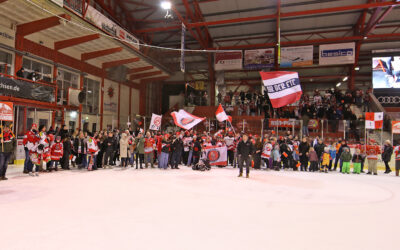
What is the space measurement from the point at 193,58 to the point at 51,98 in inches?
708

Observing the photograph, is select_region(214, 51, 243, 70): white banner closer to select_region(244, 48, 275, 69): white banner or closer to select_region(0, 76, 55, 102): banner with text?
select_region(244, 48, 275, 69): white banner

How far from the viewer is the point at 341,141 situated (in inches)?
534

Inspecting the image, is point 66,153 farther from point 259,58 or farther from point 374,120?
point 259,58

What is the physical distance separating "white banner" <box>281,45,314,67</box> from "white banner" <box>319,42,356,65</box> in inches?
41.5

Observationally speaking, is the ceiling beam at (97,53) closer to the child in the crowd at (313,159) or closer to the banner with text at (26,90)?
the banner with text at (26,90)

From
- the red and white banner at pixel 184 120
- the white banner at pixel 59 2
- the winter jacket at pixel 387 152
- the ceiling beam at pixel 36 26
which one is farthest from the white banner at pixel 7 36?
the winter jacket at pixel 387 152

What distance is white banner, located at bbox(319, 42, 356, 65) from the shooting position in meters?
21.4

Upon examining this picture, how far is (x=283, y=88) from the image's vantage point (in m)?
10.2

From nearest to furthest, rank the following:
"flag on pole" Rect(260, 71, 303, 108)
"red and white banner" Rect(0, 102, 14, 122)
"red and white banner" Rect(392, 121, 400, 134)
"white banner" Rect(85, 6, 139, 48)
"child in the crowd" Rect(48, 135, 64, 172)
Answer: "red and white banner" Rect(0, 102, 14, 122), "flag on pole" Rect(260, 71, 303, 108), "child in the crowd" Rect(48, 135, 64, 172), "red and white banner" Rect(392, 121, 400, 134), "white banner" Rect(85, 6, 139, 48)

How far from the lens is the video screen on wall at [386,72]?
2353cm

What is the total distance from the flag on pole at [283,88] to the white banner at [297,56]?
44.3 ft

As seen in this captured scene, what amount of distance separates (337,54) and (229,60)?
9.28 m

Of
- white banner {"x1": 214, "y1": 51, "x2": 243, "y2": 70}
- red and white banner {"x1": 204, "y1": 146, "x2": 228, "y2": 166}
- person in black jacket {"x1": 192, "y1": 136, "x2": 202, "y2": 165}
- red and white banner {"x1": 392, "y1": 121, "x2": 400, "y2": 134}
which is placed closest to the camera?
person in black jacket {"x1": 192, "y1": 136, "x2": 202, "y2": 165}

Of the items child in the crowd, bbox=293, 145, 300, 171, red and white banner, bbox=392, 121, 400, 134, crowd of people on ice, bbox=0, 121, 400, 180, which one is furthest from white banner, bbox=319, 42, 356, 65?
child in the crowd, bbox=293, 145, 300, 171
